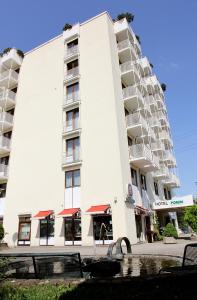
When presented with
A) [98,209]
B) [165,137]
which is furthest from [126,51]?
[98,209]

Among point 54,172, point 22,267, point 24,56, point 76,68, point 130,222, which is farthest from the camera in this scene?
point 24,56

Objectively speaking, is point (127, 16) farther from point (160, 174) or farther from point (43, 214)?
point (43, 214)

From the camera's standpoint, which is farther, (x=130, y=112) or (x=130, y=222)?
(x=130, y=112)

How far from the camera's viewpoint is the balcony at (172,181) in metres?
39.2

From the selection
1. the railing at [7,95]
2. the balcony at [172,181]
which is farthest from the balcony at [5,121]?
the balcony at [172,181]

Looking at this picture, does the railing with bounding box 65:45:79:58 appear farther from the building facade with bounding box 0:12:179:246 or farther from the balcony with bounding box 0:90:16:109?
the balcony with bounding box 0:90:16:109

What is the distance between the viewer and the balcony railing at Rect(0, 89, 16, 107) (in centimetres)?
3297

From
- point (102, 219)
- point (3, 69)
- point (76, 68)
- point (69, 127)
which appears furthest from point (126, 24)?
point (102, 219)

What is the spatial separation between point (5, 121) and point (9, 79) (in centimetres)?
645

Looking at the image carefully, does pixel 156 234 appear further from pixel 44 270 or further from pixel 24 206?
pixel 44 270

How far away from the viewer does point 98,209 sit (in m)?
21.7

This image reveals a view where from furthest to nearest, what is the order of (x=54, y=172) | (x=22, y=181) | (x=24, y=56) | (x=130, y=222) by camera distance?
(x=24, y=56) → (x=22, y=181) → (x=54, y=172) → (x=130, y=222)

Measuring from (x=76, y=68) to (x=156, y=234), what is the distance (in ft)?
66.7

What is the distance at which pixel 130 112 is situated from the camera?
101 feet
